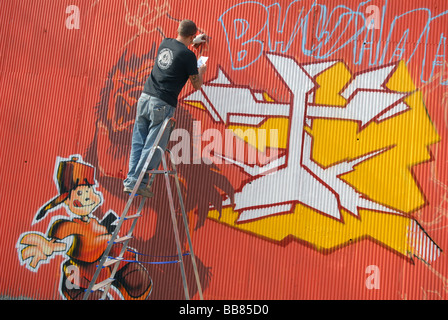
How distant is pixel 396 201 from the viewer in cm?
490

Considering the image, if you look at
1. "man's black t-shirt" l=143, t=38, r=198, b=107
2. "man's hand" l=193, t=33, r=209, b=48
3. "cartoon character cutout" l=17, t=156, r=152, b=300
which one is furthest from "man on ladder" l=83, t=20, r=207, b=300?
"cartoon character cutout" l=17, t=156, r=152, b=300

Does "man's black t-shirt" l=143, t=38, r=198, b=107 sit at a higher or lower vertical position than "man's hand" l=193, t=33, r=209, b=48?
lower

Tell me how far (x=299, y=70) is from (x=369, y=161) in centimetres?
138

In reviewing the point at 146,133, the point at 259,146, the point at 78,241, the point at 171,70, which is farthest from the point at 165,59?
the point at 78,241

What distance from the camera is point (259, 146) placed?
5051 millimetres

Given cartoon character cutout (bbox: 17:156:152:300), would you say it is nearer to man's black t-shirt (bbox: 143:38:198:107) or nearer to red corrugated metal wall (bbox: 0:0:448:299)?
red corrugated metal wall (bbox: 0:0:448:299)

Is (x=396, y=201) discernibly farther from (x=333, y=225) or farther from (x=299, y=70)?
(x=299, y=70)

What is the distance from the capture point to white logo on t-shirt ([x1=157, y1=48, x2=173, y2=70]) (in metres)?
4.23

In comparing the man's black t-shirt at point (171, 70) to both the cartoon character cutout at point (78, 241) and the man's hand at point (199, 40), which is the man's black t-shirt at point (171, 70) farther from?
the cartoon character cutout at point (78, 241)

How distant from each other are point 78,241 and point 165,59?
2443 mm

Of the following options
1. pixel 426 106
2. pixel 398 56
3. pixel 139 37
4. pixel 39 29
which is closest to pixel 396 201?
pixel 426 106

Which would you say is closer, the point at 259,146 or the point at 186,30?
the point at 186,30

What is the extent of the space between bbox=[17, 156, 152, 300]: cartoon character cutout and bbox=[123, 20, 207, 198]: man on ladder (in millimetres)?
1092

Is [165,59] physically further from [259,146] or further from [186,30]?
[259,146]
